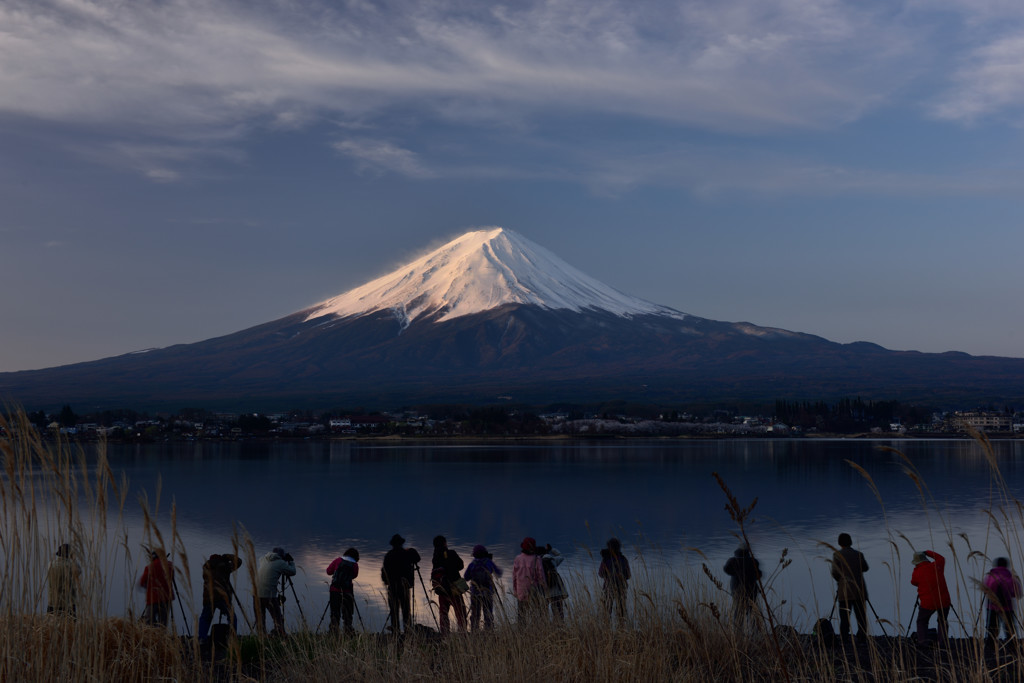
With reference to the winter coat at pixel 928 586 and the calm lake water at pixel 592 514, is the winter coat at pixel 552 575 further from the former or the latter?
the winter coat at pixel 928 586

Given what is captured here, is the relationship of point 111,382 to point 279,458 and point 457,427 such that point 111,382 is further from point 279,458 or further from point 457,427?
point 279,458

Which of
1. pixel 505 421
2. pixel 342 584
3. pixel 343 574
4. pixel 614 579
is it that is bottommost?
pixel 505 421

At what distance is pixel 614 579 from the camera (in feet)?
25.4

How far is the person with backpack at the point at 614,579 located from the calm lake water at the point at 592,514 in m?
0.18

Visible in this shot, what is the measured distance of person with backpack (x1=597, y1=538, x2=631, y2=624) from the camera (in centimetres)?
670

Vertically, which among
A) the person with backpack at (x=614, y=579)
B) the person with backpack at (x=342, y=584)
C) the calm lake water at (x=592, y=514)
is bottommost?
the calm lake water at (x=592, y=514)

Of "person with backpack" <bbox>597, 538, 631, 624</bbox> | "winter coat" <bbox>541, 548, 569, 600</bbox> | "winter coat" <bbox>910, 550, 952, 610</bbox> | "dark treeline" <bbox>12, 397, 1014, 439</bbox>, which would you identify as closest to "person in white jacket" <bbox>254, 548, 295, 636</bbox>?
"winter coat" <bbox>541, 548, 569, 600</bbox>

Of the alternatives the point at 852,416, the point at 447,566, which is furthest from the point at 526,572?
the point at 852,416

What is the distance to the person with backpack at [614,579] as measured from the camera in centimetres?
670

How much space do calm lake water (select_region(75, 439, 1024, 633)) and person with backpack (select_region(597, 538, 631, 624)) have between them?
0.18 metres

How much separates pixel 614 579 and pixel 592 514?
23.4m

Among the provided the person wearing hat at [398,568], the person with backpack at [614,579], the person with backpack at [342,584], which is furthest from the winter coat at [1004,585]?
the person with backpack at [342,584]

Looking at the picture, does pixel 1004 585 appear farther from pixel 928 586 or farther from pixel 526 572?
pixel 526 572

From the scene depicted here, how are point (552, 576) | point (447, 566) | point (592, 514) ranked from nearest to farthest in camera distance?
1. point (552, 576)
2. point (447, 566)
3. point (592, 514)
